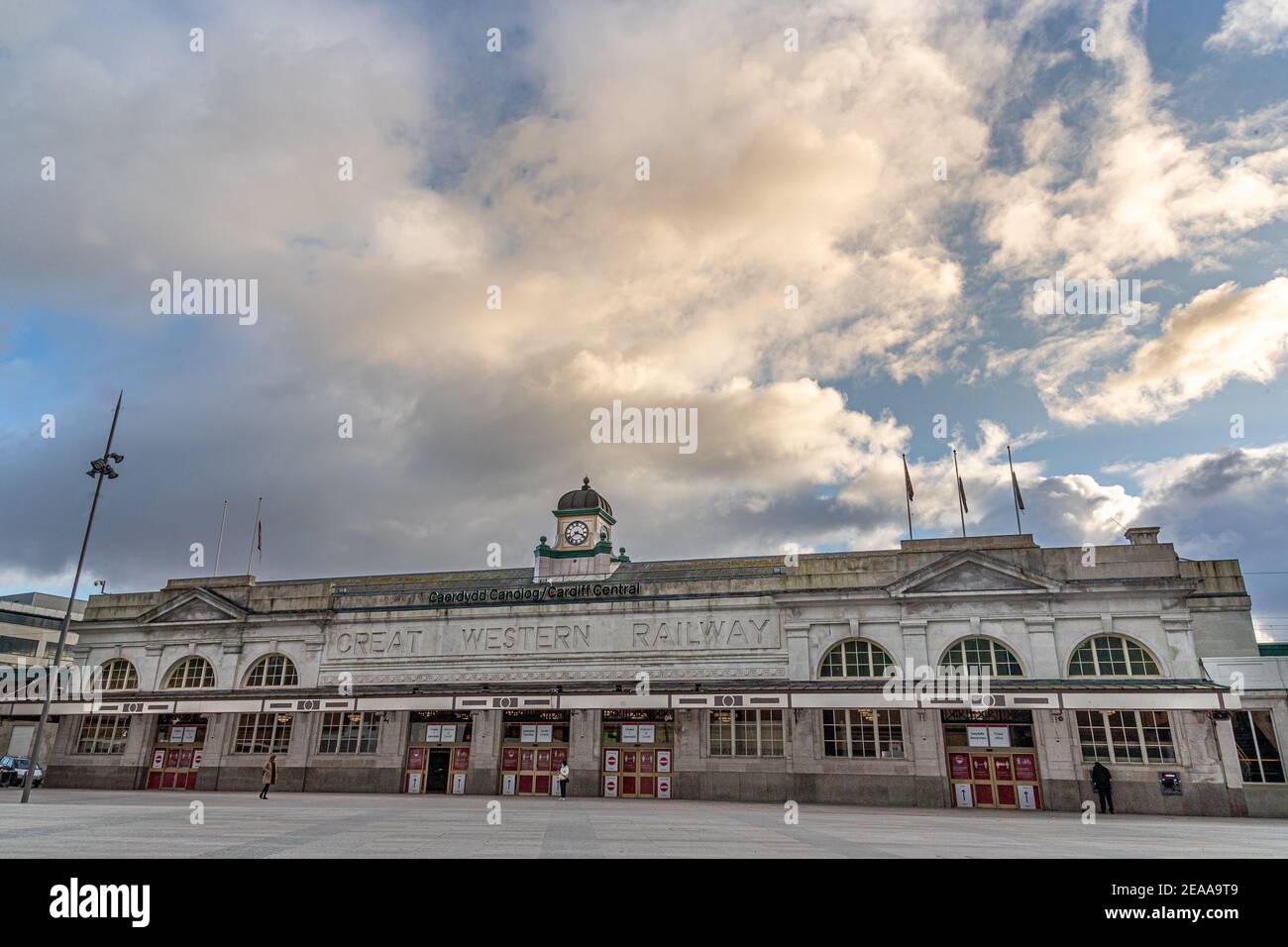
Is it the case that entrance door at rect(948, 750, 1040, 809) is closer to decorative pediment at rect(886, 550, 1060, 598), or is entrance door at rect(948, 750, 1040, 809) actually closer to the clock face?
decorative pediment at rect(886, 550, 1060, 598)

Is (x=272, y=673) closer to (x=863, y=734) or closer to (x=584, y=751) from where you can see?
(x=584, y=751)

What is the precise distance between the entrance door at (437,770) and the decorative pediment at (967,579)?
20.4 m

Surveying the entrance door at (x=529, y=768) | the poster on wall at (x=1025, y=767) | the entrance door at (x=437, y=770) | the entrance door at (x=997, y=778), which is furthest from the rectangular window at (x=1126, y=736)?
the entrance door at (x=437, y=770)

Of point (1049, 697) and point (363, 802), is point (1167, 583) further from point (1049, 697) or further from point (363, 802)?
point (363, 802)

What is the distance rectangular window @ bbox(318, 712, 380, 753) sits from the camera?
35.5m

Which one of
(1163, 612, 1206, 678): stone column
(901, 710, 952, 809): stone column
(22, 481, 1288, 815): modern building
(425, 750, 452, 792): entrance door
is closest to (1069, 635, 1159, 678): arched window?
(22, 481, 1288, 815): modern building

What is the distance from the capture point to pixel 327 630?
126 ft

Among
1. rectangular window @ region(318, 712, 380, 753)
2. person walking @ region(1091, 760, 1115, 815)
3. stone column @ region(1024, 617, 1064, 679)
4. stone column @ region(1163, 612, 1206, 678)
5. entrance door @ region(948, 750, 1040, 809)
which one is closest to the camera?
person walking @ region(1091, 760, 1115, 815)

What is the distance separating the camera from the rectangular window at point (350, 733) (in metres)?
35.5

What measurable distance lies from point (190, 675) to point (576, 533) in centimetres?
2055

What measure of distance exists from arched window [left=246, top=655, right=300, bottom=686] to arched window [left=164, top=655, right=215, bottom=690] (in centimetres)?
224

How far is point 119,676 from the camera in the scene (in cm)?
4072
